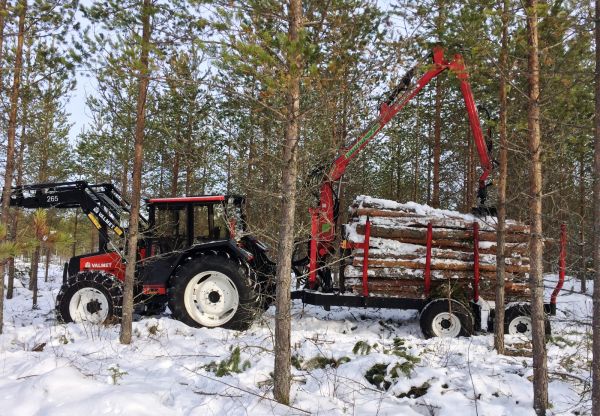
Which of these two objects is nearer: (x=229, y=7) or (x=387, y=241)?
(x=229, y=7)

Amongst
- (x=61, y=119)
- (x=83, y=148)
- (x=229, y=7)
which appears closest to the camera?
(x=229, y=7)

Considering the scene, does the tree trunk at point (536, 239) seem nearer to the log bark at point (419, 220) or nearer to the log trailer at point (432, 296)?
the log trailer at point (432, 296)

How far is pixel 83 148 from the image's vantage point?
15.3m

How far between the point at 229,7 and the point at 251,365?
3837 millimetres

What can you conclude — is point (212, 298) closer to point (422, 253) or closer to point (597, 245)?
point (422, 253)

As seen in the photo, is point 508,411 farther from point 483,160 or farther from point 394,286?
point 483,160

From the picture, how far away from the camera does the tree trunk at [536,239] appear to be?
4430 mm

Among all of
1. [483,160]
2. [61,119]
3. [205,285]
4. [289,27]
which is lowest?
[205,285]

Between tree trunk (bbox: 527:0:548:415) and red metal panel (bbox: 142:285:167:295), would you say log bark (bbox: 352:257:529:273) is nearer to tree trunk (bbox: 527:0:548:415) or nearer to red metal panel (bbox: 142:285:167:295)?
tree trunk (bbox: 527:0:548:415)

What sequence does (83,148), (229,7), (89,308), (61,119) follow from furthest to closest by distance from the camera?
(61,119), (83,148), (89,308), (229,7)

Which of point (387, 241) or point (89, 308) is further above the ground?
point (387, 241)

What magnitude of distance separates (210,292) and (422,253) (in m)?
3.81

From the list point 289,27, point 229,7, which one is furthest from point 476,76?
point 229,7

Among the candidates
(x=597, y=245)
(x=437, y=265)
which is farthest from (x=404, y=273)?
(x=597, y=245)
